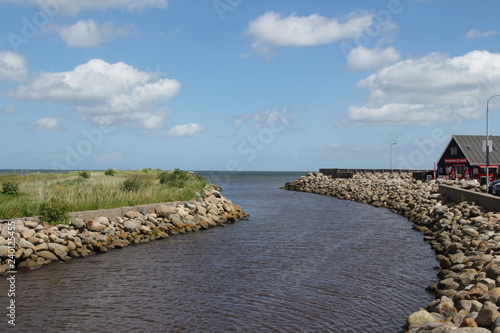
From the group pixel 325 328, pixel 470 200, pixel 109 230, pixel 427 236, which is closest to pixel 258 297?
pixel 325 328

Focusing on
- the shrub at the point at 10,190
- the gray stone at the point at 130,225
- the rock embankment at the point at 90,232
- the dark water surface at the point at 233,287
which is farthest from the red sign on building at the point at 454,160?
the shrub at the point at 10,190

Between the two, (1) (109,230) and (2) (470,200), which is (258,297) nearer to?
(1) (109,230)

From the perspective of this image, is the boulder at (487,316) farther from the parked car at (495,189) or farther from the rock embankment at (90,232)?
the parked car at (495,189)

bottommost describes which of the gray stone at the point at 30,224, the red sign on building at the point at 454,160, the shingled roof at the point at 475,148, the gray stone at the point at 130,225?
the gray stone at the point at 130,225

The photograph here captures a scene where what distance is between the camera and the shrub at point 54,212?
17.6m

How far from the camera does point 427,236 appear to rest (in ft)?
72.0

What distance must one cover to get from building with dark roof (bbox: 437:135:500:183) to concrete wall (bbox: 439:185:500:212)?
854 inches

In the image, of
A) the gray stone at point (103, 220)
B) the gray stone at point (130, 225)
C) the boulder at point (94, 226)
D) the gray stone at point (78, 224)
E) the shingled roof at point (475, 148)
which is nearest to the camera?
the gray stone at point (78, 224)

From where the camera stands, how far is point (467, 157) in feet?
179

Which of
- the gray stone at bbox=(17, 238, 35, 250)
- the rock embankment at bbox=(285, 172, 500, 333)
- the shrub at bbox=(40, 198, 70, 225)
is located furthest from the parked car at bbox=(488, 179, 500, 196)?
the gray stone at bbox=(17, 238, 35, 250)

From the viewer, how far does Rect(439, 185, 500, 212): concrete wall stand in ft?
74.8

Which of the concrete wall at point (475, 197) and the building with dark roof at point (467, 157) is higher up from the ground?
the building with dark roof at point (467, 157)

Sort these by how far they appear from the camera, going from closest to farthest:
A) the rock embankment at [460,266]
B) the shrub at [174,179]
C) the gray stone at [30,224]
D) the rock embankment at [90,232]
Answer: the rock embankment at [460,266] → the rock embankment at [90,232] → the gray stone at [30,224] → the shrub at [174,179]

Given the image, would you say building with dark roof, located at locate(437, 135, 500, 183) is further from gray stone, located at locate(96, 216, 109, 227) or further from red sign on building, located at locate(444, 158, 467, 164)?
gray stone, located at locate(96, 216, 109, 227)
